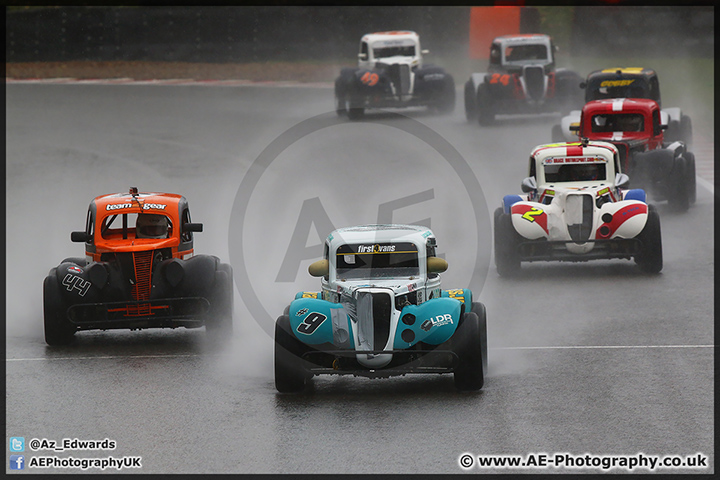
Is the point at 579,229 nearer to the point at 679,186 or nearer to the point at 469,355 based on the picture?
the point at 679,186

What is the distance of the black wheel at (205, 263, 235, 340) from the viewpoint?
12.2m

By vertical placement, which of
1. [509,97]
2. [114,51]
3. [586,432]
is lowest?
[586,432]

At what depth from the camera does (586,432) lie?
8922mm

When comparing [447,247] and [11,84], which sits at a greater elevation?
[11,84]

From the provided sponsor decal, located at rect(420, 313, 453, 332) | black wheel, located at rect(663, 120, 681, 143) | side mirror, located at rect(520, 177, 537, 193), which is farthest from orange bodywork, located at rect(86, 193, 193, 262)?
black wheel, located at rect(663, 120, 681, 143)

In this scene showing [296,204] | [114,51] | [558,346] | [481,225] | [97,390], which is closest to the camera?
[97,390]

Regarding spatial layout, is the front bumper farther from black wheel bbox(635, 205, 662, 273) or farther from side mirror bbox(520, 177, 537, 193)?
side mirror bbox(520, 177, 537, 193)

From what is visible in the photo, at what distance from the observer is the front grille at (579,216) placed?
15188mm

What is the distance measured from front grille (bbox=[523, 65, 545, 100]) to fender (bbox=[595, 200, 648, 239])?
13793mm

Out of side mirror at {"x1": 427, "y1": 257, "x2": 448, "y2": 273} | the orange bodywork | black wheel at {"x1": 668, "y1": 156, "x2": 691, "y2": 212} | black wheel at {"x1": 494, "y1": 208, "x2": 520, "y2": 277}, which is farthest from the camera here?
black wheel at {"x1": 668, "y1": 156, "x2": 691, "y2": 212}

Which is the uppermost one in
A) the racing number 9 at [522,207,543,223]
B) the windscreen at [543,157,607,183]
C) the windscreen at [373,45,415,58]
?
the windscreen at [373,45,415,58]

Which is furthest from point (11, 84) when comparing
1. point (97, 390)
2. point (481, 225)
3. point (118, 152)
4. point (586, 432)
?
point (586, 432)

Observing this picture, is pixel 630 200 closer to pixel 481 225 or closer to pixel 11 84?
pixel 481 225
